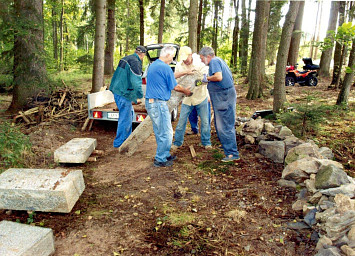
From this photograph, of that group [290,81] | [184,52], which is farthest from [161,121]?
[290,81]

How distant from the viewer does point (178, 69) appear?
5695 millimetres

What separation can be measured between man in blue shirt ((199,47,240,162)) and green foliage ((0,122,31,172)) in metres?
3.67

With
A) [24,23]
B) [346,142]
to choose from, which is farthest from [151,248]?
[24,23]

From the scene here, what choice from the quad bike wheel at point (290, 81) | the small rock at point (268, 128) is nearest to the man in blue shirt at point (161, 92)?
the small rock at point (268, 128)

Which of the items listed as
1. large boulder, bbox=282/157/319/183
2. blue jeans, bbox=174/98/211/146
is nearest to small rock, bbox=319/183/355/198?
large boulder, bbox=282/157/319/183

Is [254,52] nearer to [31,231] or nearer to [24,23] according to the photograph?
[24,23]

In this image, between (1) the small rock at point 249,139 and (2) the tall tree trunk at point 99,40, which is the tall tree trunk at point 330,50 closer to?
(1) the small rock at point 249,139

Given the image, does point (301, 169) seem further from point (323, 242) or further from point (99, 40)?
point (99, 40)

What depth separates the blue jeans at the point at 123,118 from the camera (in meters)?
5.73

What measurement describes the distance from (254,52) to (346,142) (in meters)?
5.67

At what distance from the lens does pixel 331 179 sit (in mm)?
3375

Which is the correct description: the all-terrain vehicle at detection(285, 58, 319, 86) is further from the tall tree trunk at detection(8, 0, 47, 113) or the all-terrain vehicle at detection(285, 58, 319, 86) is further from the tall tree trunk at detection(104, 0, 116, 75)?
the tall tree trunk at detection(8, 0, 47, 113)

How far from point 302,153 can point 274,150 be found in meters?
0.63

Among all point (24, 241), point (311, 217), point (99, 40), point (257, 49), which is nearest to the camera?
point (24, 241)
